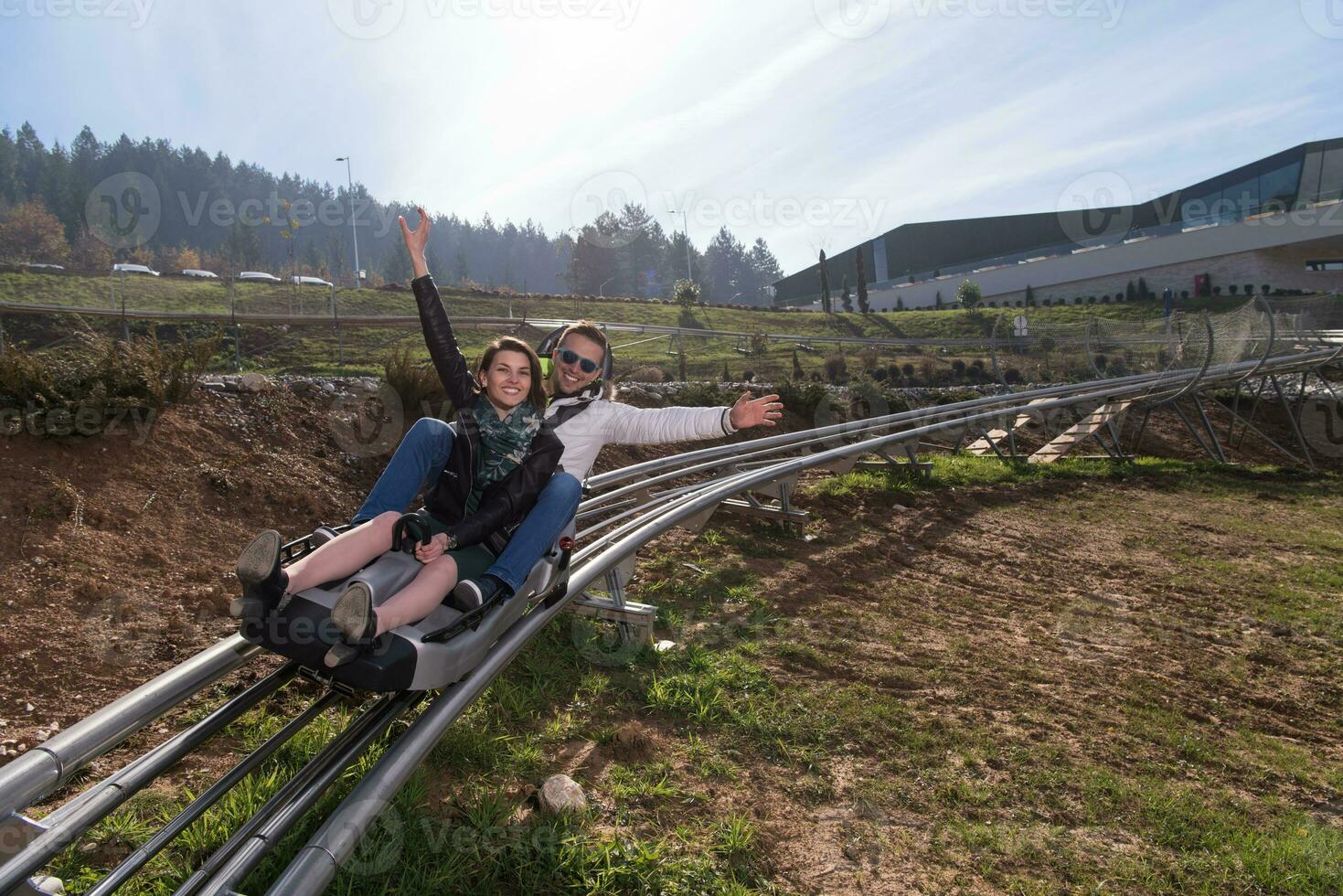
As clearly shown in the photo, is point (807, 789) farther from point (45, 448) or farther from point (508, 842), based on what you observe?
point (45, 448)

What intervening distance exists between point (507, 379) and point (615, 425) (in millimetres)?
753

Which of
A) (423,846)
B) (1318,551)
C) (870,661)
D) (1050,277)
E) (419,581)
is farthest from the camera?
(1050,277)

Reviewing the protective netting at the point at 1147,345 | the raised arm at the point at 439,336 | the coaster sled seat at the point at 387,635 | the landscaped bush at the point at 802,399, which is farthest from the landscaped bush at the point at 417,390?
the protective netting at the point at 1147,345

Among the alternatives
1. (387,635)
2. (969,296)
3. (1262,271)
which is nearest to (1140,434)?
(387,635)

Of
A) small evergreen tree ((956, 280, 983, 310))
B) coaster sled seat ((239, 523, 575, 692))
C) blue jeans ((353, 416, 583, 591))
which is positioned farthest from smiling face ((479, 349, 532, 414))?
small evergreen tree ((956, 280, 983, 310))

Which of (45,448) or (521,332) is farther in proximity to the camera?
(521,332)

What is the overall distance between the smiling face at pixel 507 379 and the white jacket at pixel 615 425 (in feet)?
1.47

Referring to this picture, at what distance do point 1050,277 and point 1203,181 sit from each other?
1203 cm

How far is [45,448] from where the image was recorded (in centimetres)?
522

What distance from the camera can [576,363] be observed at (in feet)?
12.5

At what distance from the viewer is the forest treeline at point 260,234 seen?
73750 millimetres

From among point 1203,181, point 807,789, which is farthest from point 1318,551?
point 1203,181

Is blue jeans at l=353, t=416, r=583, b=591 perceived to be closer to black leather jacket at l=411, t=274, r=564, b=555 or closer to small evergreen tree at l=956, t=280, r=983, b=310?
black leather jacket at l=411, t=274, r=564, b=555

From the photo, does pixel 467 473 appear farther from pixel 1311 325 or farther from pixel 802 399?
pixel 1311 325
